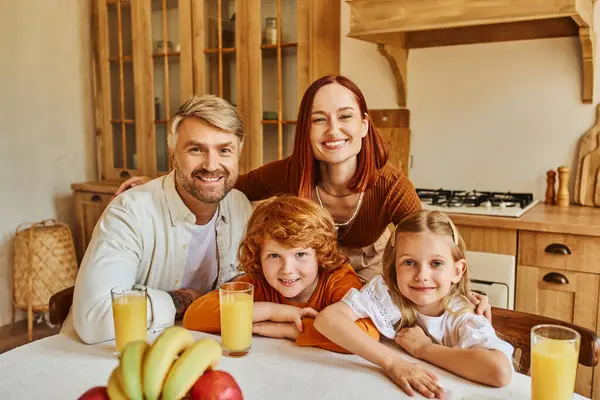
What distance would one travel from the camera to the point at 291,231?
1.28m

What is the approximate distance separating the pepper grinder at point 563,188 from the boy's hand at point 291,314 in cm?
171

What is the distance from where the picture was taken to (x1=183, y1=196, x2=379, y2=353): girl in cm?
123

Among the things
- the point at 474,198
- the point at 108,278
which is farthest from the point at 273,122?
the point at 108,278

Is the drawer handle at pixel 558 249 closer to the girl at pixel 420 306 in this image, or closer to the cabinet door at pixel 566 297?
the cabinet door at pixel 566 297

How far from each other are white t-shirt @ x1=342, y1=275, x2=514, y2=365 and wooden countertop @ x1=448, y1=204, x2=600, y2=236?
1.03m

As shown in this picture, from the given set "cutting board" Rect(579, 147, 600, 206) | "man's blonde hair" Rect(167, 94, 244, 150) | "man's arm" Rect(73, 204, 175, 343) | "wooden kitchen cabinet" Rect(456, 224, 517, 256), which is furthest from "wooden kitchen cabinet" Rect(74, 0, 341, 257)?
"man's arm" Rect(73, 204, 175, 343)

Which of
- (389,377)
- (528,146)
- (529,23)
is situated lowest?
(389,377)

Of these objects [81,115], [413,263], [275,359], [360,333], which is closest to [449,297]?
[413,263]

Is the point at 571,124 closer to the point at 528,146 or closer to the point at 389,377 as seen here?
the point at 528,146

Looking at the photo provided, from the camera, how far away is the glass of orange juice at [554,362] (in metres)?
0.87

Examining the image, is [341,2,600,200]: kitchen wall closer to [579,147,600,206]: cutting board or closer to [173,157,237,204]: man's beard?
[579,147,600,206]: cutting board

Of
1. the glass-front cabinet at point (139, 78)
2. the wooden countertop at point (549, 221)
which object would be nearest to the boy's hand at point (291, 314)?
the wooden countertop at point (549, 221)

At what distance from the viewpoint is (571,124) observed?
8.31ft

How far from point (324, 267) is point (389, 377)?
1.28 feet
